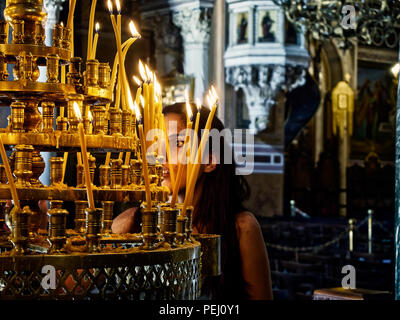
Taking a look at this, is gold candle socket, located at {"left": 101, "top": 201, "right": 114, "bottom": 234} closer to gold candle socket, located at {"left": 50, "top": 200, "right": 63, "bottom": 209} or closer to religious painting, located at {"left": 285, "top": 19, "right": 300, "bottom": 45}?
gold candle socket, located at {"left": 50, "top": 200, "right": 63, "bottom": 209}

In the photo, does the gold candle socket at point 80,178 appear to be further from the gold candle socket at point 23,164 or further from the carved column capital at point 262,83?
the carved column capital at point 262,83

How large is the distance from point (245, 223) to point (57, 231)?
1.15 meters

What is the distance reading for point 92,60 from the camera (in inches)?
53.7

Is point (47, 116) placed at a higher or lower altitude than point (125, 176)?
higher

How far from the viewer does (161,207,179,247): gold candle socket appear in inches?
49.1

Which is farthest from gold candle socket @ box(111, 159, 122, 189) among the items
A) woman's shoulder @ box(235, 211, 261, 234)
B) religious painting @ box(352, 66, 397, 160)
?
religious painting @ box(352, 66, 397, 160)

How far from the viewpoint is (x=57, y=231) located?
115 centimetres

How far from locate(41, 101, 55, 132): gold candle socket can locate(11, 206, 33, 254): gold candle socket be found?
235 millimetres

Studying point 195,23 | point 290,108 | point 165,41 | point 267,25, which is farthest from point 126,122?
point 290,108

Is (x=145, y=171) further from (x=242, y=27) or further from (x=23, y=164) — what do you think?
(x=242, y=27)

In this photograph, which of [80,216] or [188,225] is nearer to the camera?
[188,225]

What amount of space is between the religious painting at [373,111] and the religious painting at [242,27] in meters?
7.97

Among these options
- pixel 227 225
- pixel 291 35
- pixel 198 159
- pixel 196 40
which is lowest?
pixel 227 225
